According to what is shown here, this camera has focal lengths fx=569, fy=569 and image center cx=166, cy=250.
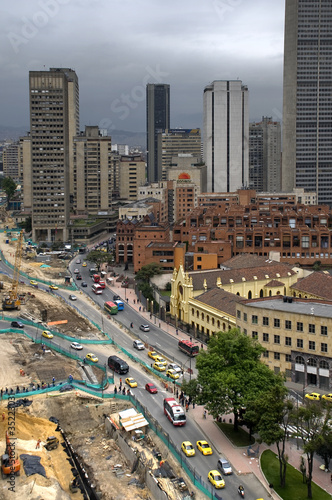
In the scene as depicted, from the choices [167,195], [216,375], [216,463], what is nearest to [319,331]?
[216,375]

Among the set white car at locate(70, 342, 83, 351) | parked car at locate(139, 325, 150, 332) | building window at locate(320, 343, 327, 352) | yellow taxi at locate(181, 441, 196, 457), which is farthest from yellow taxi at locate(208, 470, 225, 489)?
parked car at locate(139, 325, 150, 332)

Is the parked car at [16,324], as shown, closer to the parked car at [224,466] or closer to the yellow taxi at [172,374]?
the yellow taxi at [172,374]

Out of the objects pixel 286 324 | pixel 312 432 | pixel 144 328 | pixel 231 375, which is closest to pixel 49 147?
pixel 144 328

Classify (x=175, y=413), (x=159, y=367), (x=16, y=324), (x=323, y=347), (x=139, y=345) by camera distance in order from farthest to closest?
(x=16, y=324) < (x=139, y=345) < (x=159, y=367) < (x=323, y=347) < (x=175, y=413)

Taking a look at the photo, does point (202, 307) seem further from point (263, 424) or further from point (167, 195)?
point (167, 195)

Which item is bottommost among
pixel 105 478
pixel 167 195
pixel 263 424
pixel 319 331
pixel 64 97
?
pixel 105 478

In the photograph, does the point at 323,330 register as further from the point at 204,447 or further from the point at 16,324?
the point at 16,324

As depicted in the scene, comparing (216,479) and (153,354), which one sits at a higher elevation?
(153,354)
